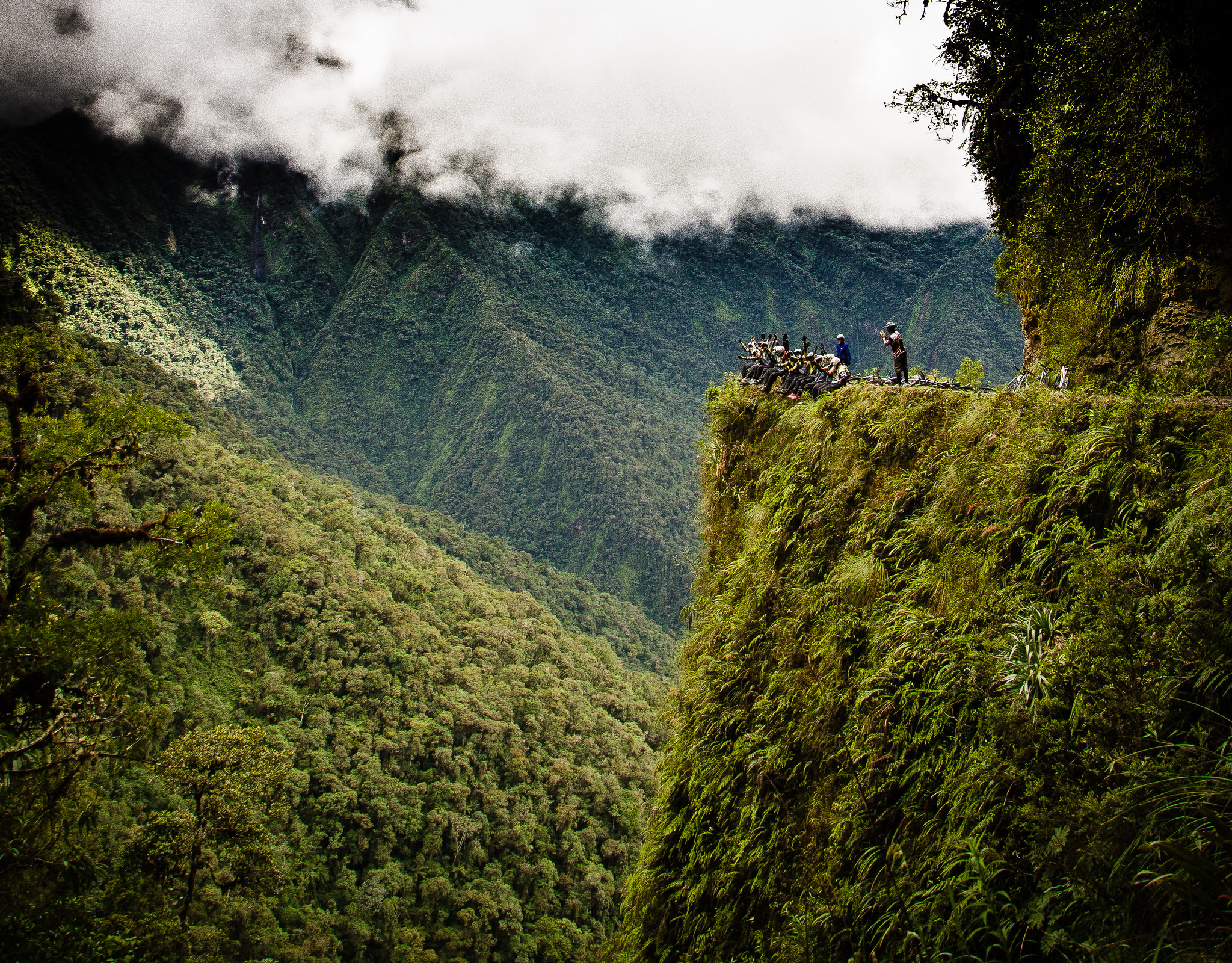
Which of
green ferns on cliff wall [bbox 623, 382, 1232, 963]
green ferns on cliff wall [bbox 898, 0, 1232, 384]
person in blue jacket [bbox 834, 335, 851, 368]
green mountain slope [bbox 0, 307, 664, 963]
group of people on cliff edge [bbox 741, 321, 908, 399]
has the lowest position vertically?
green mountain slope [bbox 0, 307, 664, 963]

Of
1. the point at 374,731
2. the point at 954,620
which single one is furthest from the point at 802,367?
the point at 374,731

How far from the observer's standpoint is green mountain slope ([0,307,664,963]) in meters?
44.2

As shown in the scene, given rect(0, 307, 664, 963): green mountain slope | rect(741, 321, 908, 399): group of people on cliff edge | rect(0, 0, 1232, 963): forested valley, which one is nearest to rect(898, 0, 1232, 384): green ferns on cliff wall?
rect(0, 0, 1232, 963): forested valley

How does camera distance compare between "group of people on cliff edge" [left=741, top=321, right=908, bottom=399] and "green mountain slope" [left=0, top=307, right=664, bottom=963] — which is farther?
"green mountain slope" [left=0, top=307, right=664, bottom=963]

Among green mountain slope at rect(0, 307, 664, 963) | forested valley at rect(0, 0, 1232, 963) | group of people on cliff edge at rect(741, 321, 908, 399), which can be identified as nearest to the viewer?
forested valley at rect(0, 0, 1232, 963)

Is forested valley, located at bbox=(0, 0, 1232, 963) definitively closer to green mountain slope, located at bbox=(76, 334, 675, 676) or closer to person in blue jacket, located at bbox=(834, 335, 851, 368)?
person in blue jacket, located at bbox=(834, 335, 851, 368)

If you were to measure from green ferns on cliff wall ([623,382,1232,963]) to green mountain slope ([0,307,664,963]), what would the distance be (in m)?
22.7

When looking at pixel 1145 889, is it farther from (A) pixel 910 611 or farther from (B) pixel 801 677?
(B) pixel 801 677

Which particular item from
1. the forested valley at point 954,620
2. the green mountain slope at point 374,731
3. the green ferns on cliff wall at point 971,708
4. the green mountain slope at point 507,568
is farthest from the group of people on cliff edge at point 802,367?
the green mountain slope at point 507,568

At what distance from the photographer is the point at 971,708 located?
4.30 m

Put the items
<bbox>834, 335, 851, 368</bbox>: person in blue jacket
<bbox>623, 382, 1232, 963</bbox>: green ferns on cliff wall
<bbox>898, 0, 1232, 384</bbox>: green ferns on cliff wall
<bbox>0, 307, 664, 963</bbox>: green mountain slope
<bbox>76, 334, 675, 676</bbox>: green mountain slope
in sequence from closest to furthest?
<bbox>623, 382, 1232, 963</bbox>: green ferns on cliff wall < <bbox>898, 0, 1232, 384</bbox>: green ferns on cliff wall < <bbox>834, 335, 851, 368</bbox>: person in blue jacket < <bbox>0, 307, 664, 963</bbox>: green mountain slope < <bbox>76, 334, 675, 676</bbox>: green mountain slope

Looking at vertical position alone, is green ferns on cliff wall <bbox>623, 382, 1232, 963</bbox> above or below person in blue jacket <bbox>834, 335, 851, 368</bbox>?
below

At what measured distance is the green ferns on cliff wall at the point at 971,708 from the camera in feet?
10.2

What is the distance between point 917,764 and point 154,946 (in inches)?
590
